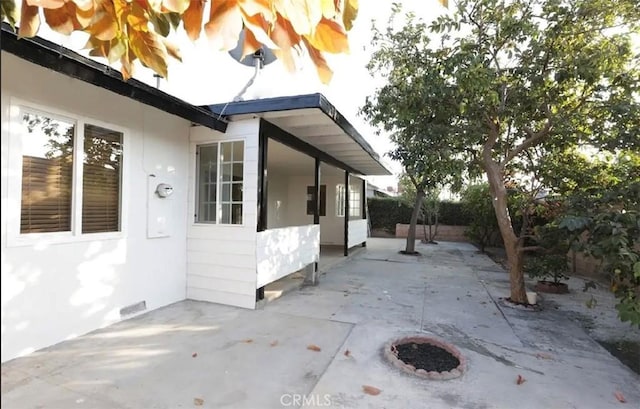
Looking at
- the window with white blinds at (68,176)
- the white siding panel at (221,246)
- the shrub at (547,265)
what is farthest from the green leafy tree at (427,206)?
the window with white blinds at (68,176)

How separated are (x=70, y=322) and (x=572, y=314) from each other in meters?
6.52

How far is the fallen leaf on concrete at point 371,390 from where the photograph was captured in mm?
2869

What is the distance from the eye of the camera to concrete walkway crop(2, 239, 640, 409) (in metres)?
2.77

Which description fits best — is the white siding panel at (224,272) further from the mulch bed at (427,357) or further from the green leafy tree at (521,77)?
the green leafy tree at (521,77)

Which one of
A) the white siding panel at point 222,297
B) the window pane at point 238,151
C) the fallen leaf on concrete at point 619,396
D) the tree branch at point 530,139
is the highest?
the tree branch at point 530,139

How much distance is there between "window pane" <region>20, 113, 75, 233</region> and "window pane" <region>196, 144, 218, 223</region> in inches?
74.1

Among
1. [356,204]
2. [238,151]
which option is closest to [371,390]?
[238,151]

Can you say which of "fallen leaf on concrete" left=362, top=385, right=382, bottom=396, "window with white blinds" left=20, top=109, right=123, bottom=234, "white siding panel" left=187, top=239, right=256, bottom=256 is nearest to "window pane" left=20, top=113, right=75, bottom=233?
"window with white blinds" left=20, top=109, right=123, bottom=234

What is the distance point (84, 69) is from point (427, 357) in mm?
4203

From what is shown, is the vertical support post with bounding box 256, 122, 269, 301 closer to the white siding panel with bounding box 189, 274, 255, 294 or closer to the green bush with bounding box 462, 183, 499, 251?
the white siding panel with bounding box 189, 274, 255, 294

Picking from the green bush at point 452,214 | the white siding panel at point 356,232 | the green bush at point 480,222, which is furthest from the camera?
the green bush at point 452,214

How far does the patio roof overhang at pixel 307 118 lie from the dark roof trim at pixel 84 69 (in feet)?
2.15

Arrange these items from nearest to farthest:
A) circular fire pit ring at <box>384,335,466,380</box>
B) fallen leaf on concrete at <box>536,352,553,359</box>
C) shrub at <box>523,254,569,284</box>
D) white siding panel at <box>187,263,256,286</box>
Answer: circular fire pit ring at <box>384,335,466,380</box> → fallen leaf on concrete at <box>536,352,553,359</box> → white siding panel at <box>187,263,256,286</box> → shrub at <box>523,254,569,284</box>

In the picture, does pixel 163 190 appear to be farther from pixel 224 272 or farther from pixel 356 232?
pixel 356 232
